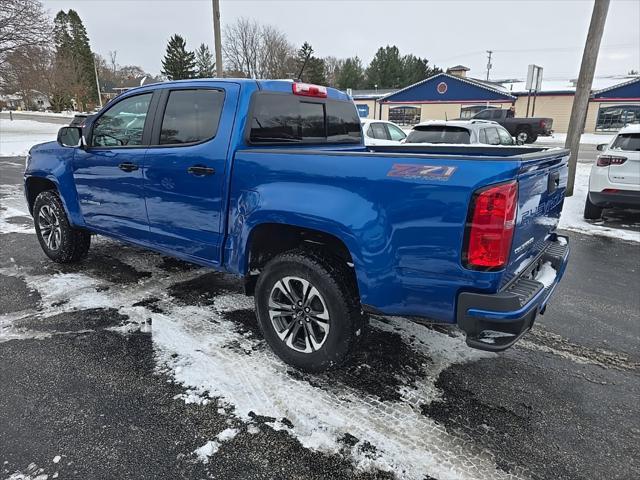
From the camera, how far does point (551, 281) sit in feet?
8.93

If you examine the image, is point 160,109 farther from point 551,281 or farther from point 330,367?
point 551,281

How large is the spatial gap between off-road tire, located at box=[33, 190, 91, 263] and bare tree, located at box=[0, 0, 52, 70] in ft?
86.1

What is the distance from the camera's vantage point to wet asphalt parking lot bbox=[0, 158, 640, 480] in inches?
86.0

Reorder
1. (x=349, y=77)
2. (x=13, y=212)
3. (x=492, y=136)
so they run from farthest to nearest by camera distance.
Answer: (x=349, y=77)
(x=492, y=136)
(x=13, y=212)

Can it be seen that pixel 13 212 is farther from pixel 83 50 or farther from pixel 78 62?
pixel 83 50

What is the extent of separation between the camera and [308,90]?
359 centimetres

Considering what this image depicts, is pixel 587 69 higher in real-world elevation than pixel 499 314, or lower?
higher

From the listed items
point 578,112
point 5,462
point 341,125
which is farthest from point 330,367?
point 578,112

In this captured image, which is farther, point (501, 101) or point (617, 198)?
point (501, 101)

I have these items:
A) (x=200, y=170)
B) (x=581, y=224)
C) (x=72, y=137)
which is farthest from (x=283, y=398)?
(x=581, y=224)

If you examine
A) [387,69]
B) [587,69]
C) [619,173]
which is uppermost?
[387,69]

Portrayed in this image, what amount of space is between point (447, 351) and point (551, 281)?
96 cm

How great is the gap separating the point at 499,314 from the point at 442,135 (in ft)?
25.7

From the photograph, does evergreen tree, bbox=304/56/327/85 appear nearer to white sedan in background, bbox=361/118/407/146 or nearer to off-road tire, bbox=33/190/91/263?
white sedan in background, bbox=361/118/407/146
